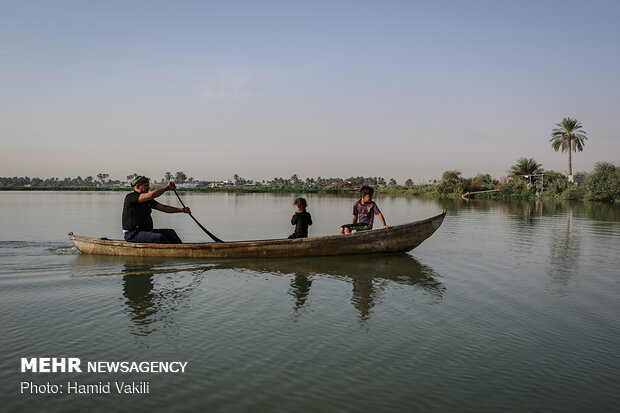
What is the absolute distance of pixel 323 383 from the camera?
3.90 meters

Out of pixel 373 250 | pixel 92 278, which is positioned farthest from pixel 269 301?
pixel 373 250

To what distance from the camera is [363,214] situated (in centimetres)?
1065

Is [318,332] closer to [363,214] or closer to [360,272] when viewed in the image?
[360,272]

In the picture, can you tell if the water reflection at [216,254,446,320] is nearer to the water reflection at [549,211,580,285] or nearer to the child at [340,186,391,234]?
the child at [340,186,391,234]

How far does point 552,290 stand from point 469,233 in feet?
29.7

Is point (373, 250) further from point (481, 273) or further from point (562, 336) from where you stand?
point (562, 336)

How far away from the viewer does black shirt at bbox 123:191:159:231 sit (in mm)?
9719

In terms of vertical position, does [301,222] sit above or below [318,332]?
above

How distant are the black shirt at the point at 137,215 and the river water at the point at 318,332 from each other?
0.79 meters

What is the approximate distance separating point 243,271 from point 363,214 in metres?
3.41

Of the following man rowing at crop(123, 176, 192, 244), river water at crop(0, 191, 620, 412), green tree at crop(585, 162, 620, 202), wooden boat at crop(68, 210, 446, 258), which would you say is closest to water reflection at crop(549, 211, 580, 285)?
river water at crop(0, 191, 620, 412)

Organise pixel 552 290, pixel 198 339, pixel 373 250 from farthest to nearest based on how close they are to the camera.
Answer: pixel 373 250, pixel 552 290, pixel 198 339

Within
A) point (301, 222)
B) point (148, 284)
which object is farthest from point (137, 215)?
point (301, 222)

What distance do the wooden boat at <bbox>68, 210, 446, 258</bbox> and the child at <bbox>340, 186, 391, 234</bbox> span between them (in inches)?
18.3
